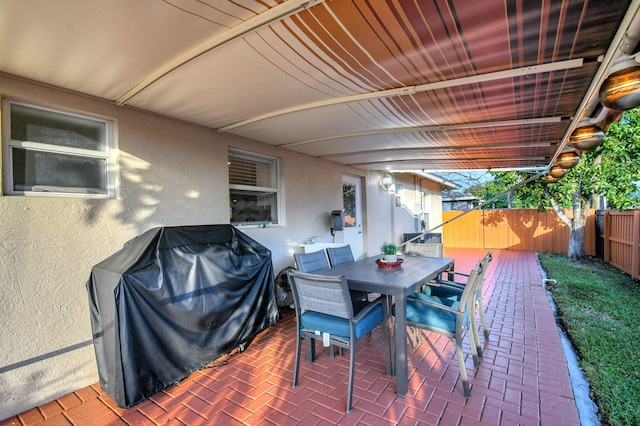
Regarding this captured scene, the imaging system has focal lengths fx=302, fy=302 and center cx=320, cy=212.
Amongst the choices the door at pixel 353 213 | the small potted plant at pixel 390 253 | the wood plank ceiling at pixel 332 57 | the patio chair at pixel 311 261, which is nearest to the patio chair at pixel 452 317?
the small potted plant at pixel 390 253

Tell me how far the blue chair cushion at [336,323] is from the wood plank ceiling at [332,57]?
2.03 metres

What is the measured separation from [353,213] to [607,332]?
15.8 ft

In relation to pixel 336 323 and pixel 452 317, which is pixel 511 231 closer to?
pixel 452 317

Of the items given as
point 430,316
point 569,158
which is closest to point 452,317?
point 430,316

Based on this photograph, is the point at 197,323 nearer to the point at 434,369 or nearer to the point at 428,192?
the point at 434,369

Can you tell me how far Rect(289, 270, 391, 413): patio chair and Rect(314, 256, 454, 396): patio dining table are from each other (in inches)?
9.6

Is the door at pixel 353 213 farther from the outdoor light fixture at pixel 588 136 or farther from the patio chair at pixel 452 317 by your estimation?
the outdoor light fixture at pixel 588 136

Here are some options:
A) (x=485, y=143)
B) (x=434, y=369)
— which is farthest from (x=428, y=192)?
(x=434, y=369)

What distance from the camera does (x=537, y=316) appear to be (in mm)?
4430

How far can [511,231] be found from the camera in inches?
481

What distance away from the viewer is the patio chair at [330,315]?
250 cm

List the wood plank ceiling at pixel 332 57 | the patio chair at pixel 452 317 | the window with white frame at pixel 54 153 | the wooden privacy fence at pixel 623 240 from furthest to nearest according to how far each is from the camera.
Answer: the wooden privacy fence at pixel 623 240 → the patio chair at pixel 452 317 → the window with white frame at pixel 54 153 → the wood plank ceiling at pixel 332 57

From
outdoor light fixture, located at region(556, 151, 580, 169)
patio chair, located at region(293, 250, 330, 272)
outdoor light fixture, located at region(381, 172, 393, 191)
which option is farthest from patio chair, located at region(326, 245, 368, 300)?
outdoor light fixture, located at region(381, 172, 393, 191)

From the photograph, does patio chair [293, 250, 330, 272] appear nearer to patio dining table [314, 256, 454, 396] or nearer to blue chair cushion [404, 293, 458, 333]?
patio dining table [314, 256, 454, 396]
